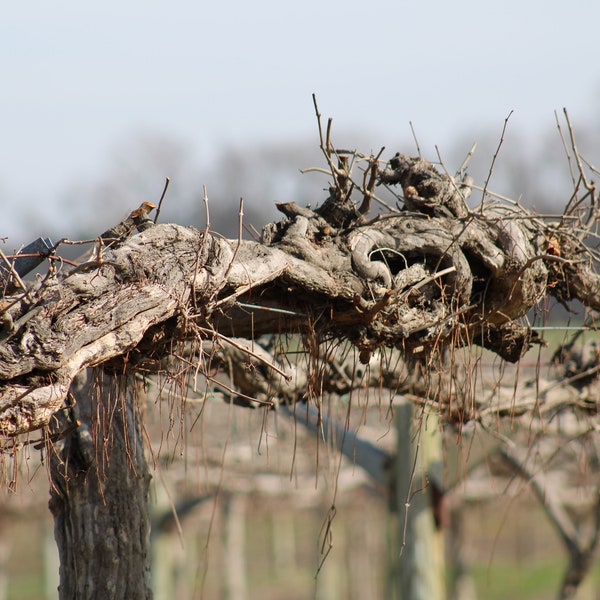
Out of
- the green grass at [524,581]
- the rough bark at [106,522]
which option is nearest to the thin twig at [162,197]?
the rough bark at [106,522]

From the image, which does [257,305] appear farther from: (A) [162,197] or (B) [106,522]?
(B) [106,522]

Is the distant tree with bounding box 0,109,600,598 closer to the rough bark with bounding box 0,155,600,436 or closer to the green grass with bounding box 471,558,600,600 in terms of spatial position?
the rough bark with bounding box 0,155,600,436

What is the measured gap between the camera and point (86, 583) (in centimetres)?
397

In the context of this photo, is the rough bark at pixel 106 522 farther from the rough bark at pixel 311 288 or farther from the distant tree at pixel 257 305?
the rough bark at pixel 311 288

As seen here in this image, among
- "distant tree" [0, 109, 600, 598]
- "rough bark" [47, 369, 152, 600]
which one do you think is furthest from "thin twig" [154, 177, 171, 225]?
"rough bark" [47, 369, 152, 600]

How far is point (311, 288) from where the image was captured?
3191mm

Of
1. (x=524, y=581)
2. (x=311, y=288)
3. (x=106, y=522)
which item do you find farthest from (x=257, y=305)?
(x=524, y=581)

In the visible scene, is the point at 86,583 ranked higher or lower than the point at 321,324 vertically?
lower

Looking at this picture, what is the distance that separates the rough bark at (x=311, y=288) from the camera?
94.4 inches

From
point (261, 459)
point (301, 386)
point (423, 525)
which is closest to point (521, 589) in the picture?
point (261, 459)

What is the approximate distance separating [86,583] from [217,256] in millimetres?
1965

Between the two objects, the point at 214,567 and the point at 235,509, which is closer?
the point at 235,509

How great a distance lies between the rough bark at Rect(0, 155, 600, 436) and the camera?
2398mm

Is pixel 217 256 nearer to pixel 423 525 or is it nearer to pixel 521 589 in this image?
pixel 423 525
